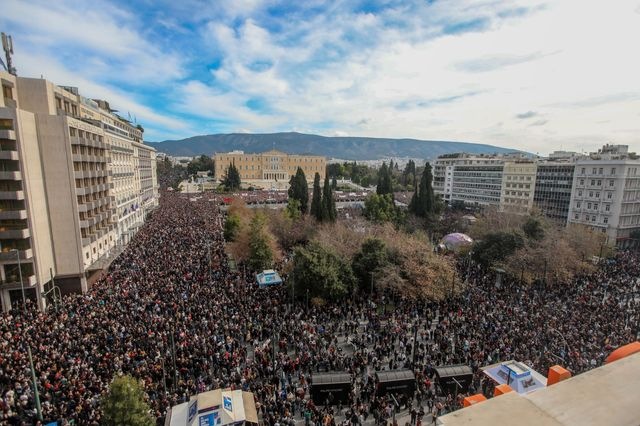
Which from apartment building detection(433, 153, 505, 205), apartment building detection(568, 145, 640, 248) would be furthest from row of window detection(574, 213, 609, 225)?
apartment building detection(433, 153, 505, 205)

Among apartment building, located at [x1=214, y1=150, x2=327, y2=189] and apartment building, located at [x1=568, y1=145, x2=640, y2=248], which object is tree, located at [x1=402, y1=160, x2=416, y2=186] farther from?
apartment building, located at [x1=568, y1=145, x2=640, y2=248]

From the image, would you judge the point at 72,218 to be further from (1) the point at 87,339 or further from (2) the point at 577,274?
(2) the point at 577,274

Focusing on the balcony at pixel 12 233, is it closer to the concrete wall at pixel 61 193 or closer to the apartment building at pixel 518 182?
the concrete wall at pixel 61 193

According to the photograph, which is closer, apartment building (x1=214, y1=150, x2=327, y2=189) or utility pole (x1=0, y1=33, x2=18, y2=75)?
utility pole (x1=0, y1=33, x2=18, y2=75)

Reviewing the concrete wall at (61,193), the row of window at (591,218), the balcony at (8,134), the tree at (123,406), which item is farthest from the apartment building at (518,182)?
the balcony at (8,134)

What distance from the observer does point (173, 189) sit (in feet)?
346

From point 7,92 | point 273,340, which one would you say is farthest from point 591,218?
point 7,92

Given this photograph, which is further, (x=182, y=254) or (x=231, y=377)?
(x=182, y=254)

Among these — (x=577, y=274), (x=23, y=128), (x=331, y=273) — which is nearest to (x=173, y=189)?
(x=23, y=128)

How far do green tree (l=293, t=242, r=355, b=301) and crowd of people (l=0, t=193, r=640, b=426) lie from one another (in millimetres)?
1132

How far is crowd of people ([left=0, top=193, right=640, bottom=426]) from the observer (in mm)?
13859

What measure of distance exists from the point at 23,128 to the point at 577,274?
149 feet

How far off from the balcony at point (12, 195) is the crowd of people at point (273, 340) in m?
7.24

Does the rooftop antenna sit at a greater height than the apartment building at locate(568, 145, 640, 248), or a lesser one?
greater
